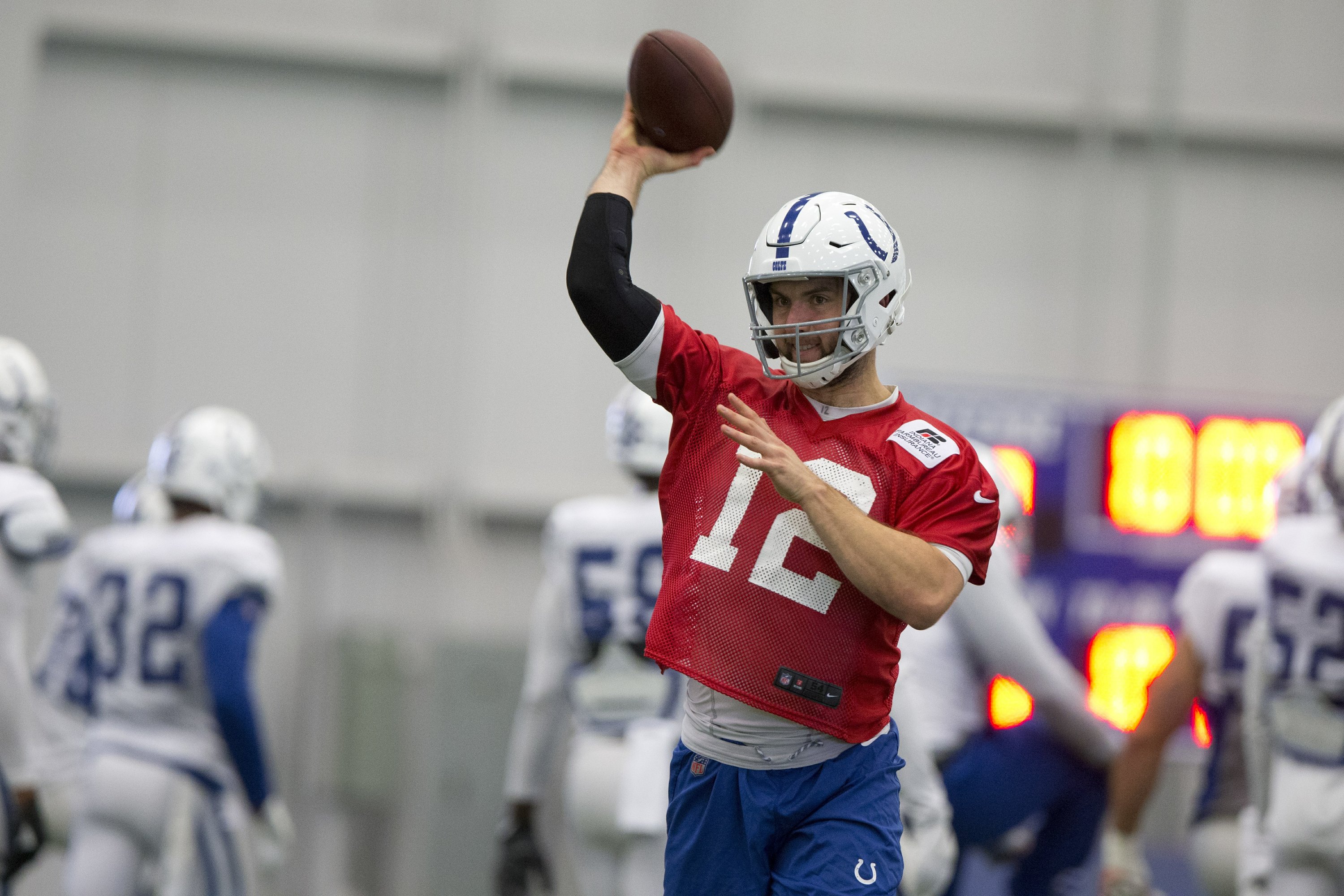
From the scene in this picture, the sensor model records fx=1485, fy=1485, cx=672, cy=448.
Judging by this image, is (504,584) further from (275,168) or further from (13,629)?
(13,629)

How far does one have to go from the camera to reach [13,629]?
446 cm

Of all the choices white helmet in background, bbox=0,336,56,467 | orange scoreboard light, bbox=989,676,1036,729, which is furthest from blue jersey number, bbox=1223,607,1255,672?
white helmet in background, bbox=0,336,56,467

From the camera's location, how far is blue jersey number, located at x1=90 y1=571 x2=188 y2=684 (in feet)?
14.7

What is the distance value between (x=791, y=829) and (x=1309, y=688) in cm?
178

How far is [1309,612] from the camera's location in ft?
12.0

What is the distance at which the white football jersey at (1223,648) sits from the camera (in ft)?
14.0

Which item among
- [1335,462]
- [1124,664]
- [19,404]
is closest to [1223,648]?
[1335,462]

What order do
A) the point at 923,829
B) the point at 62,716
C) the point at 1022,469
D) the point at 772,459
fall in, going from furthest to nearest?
the point at 1022,469
the point at 62,716
the point at 923,829
the point at 772,459

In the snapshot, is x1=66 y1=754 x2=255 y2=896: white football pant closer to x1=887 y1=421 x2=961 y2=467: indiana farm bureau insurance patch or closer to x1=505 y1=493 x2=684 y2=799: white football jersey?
x1=505 y1=493 x2=684 y2=799: white football jersey

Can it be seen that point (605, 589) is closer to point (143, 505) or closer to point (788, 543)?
point (788, 543)

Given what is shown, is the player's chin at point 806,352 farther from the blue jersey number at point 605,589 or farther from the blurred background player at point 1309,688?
the blue jersey number at point 605,589

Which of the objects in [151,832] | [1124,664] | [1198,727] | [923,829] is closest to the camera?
[923,829]

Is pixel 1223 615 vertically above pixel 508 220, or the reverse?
pixel 508 220

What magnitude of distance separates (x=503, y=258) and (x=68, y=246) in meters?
2.48
